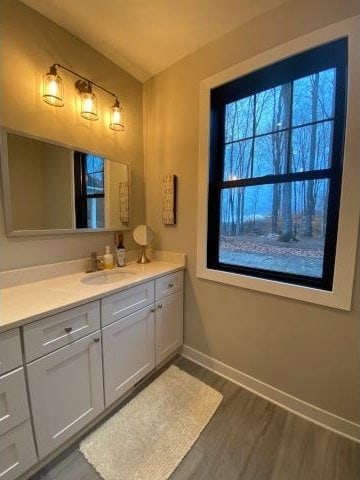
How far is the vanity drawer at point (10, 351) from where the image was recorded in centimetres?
88

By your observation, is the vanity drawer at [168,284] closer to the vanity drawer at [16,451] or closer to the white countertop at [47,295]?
the white countertop at [47,295]

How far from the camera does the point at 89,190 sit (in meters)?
1.72

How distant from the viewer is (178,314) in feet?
6.36

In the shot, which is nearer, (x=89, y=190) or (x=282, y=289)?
(x=282, y=289)

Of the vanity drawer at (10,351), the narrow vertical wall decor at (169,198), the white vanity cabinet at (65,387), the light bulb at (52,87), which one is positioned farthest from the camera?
the narrow vertical wall decor at (169,198)

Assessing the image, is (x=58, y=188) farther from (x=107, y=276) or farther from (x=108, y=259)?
(x=107, y=276)

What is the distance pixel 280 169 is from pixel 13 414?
6.37 ft

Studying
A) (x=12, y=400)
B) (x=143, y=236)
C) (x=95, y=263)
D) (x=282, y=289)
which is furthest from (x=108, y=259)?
(x=282, y=289)

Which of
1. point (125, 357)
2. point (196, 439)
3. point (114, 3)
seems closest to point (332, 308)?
point (196, 439)

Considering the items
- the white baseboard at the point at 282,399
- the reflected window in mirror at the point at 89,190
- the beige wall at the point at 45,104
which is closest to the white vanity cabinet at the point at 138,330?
the white baseboard at the point at 282,399

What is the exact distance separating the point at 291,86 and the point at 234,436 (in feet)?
7.27

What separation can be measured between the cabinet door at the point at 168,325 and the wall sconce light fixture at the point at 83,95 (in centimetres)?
148

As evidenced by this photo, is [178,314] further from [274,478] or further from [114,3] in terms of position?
[114,3]

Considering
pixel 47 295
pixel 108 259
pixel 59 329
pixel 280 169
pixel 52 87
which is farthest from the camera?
pixel 108 259
